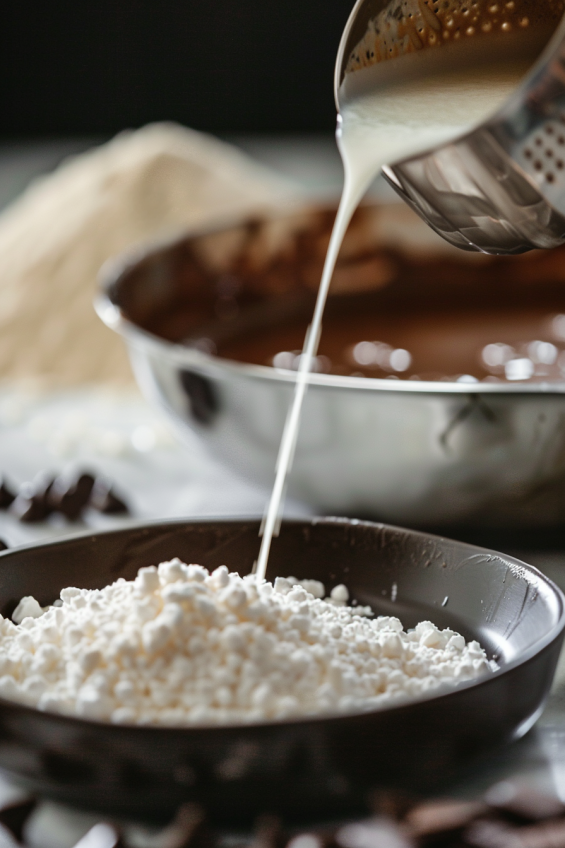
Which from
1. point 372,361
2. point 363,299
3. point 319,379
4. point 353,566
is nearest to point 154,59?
point 363,299

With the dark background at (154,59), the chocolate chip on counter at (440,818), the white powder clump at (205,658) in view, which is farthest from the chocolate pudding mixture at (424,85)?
the dark background at (154,59)

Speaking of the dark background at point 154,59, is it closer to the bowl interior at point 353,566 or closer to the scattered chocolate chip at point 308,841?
the bowl interior at point 353,566

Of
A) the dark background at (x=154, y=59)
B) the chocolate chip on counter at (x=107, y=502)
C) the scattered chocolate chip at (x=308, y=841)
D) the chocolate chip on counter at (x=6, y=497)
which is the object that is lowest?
the dark background at (x=154, y=59)

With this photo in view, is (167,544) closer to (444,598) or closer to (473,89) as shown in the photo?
(444,598)

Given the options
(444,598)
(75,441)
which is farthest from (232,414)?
(75,441)

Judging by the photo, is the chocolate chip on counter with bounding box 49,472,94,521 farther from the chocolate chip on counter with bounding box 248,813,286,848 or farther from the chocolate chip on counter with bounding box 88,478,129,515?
the chocolate chip on counter with bounding box 248,813,286,848

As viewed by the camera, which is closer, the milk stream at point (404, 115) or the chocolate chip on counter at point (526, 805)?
the chocolate chip on counter at point (526, 805)
